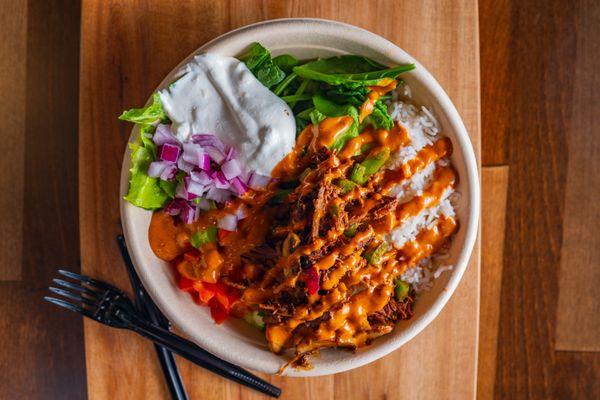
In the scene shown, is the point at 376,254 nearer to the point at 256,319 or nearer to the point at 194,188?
the point at 256,319

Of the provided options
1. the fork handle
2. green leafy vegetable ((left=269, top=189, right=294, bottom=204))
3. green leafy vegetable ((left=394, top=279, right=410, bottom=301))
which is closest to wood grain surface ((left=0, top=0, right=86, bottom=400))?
the fork handle

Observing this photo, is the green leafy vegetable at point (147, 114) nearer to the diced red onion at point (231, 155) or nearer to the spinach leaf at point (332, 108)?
the diced red onion at point (231, 155)

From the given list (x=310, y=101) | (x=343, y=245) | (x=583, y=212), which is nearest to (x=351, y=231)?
(x=343, y=245)

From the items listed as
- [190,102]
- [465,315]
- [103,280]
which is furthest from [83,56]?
[465,315]

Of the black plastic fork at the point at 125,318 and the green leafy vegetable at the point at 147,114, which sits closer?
the green leafy vegetable at the point at 147,114

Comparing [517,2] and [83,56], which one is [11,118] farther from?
[517,2]

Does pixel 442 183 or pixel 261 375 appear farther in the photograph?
pixel 261 375

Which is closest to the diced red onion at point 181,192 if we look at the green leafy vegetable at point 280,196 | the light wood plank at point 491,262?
the green leafy vegetable at point 280,196
